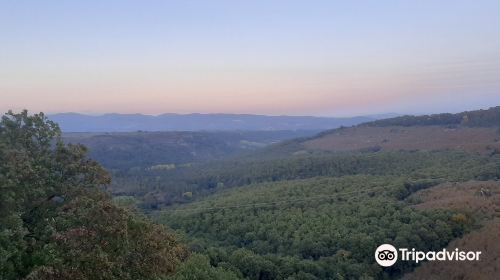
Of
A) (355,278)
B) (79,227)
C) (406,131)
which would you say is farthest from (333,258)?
(406,131)

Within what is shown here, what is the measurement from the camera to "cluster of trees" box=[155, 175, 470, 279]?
27.5 metres

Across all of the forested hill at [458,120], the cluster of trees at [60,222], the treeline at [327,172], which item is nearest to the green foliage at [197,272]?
the cluster of trees at [60,222]

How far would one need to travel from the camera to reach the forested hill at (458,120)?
10194 cm

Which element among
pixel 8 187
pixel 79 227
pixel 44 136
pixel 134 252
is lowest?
pixel 134 252

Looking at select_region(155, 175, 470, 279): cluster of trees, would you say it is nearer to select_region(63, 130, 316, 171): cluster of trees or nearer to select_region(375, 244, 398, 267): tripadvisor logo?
select_region(375, 244, 398, 267): tripadvisor logo

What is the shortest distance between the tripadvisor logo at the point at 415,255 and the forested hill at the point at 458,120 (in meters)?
79.3

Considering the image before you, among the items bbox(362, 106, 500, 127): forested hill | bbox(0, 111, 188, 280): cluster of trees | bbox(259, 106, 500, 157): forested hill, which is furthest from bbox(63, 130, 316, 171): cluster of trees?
bbox(0, 111, 188, 280): cluster of trees

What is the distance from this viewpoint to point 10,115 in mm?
19547

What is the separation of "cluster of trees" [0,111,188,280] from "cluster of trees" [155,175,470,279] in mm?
10544

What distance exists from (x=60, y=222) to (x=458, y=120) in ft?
376

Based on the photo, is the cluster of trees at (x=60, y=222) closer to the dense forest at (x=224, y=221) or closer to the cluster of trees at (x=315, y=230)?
the dense forest at (x=224, y=221)

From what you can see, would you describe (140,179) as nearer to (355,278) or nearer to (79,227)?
(355,278)

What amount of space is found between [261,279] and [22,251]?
15.5 m

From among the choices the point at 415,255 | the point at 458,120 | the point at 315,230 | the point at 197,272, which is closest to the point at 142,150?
the point at 458,120
